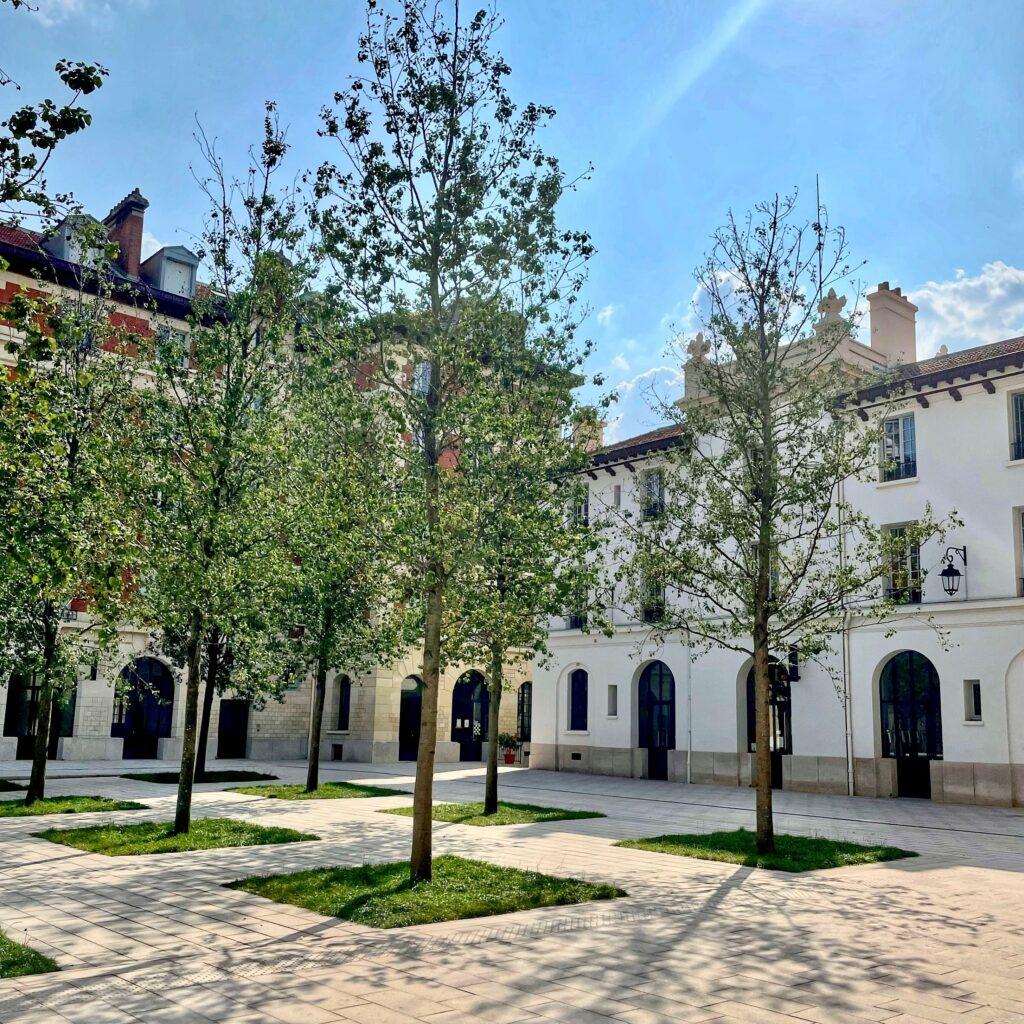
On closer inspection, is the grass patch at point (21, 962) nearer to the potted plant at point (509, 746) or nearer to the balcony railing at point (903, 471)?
the balcony railing at point (903, 471)

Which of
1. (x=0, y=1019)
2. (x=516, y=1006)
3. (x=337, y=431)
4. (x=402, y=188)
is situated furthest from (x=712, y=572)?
(x=0, y=1019)

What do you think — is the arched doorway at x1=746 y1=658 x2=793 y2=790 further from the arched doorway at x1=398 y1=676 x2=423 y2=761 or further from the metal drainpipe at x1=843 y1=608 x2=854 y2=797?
the arched doorway at x1=398 y1=676 x2=423 y2=761

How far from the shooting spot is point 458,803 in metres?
22.7

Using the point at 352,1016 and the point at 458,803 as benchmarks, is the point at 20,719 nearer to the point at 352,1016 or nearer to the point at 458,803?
the point at 458,803

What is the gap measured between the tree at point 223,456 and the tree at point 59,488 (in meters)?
0.76

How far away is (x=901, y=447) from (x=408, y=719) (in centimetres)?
2227

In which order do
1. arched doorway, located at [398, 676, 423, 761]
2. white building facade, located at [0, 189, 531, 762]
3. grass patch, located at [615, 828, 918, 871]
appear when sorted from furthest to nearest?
arched doorway, located at [398, 676, 423, 761] → white building facade, located at [0, 189, 531, 762] → grass patch, located at [615, 828, 918, 871]

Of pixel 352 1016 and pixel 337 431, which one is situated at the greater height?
pixel 337 431

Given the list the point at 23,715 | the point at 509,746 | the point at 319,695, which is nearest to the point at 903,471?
the point at 319,695

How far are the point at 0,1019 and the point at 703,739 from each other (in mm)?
26343

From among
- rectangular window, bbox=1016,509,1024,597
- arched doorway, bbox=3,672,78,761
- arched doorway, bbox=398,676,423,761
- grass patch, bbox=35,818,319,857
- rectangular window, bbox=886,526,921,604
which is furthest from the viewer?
arched doorway, bbox=398,676,423,761

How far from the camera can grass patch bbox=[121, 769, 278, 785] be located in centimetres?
2660

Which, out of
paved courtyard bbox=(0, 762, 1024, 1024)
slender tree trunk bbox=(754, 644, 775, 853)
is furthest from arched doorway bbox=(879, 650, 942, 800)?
slender tree trunk bbox=(754, 644, 775, 853)

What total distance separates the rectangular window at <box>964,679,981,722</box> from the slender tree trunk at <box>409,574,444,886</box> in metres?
17.6
